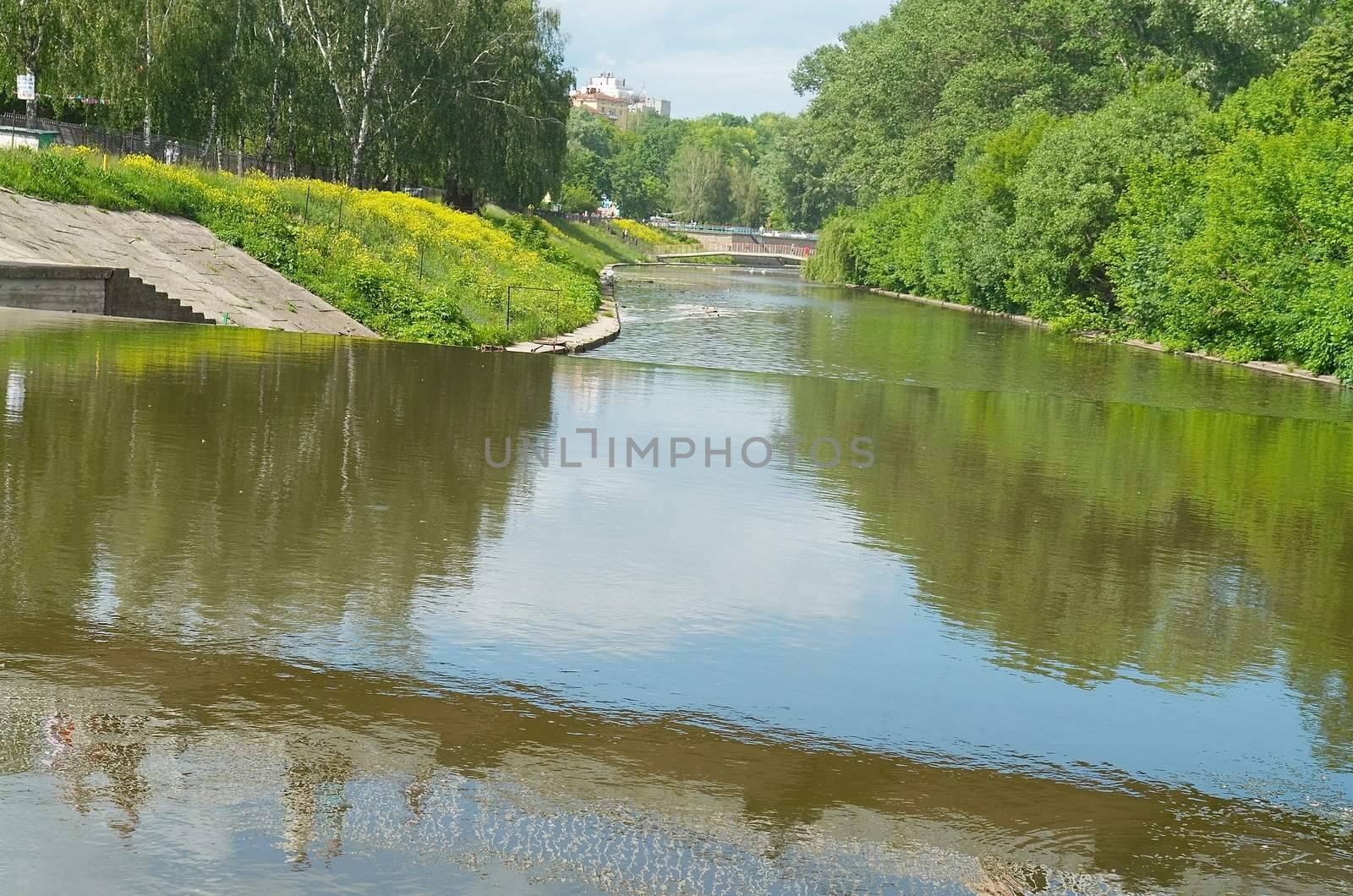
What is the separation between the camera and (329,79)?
52.9m

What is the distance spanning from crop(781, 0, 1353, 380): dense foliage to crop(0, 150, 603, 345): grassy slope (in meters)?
17.1

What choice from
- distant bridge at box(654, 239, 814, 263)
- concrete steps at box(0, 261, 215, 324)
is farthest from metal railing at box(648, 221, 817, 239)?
concrete steps at box(0, 261, 215, 324)

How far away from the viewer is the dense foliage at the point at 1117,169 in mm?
34688

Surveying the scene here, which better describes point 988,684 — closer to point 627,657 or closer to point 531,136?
point 627,657

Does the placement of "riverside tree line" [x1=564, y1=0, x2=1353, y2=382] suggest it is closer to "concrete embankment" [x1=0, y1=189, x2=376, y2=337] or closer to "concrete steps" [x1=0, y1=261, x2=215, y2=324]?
"concrete embankment" [x1=0, y1=189, x2=376, y2=337]

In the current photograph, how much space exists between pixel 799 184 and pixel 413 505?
109 metres

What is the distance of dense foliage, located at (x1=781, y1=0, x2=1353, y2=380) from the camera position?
3469cm

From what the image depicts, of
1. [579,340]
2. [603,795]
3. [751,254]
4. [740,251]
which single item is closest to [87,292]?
[579,340]

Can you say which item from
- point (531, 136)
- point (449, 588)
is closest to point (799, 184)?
point (531, 136)

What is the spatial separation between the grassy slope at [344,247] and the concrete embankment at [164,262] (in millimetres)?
588

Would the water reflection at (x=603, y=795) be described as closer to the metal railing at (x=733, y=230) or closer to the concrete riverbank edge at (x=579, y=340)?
the concrete riverbank edge at (x=579, y=340)

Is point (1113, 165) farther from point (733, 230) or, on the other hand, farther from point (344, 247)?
point (733, 230)

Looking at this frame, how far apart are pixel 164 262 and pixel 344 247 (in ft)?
17.2

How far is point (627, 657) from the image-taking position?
24.5ft
